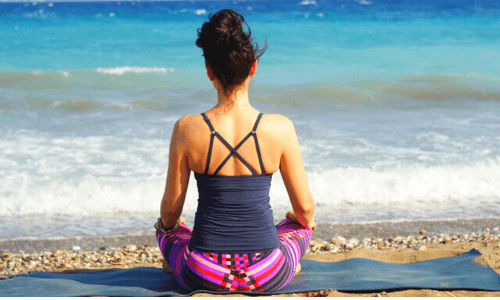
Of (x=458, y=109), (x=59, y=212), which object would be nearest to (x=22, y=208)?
(x=59, y=212)

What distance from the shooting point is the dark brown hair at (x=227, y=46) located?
7.45 feet

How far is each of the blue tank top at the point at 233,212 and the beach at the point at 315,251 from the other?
1.35m

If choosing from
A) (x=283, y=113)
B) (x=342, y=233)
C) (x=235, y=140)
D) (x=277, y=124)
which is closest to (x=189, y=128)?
(x=235, y=140)

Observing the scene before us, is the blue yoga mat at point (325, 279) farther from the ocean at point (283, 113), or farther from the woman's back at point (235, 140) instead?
Answer: the ocean at point (283, 113)

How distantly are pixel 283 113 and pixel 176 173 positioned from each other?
840 cm

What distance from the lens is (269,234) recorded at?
8.25 feet

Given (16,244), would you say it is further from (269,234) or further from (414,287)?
(414,287)

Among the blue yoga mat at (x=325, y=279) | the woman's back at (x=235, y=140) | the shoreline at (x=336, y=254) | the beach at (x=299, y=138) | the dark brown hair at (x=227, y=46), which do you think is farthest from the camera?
the beach at (x=299, y=138)

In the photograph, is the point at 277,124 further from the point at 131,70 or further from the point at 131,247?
the point at 131,70

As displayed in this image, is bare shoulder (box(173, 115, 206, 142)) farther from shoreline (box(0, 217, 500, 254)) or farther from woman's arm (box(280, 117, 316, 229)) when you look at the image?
shoreline (box(0, 217, 500, 254))

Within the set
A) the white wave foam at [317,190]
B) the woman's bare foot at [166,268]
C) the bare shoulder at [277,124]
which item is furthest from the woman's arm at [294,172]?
the white wave foam at [317,190]

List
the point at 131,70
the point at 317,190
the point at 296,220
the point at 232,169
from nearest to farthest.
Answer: the point at 232,169 → the point at 296,220 → the point at 317,190 → the point at 131,70

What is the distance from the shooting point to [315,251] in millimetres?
4211

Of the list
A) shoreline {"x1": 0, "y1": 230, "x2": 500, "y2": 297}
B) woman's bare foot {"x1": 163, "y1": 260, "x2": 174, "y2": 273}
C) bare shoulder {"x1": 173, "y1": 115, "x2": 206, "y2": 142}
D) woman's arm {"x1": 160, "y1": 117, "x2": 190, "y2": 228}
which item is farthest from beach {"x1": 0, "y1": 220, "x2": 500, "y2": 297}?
bare shoulder {"x1": 173, "y1": 115, "x2": 206, "y2": 142}
